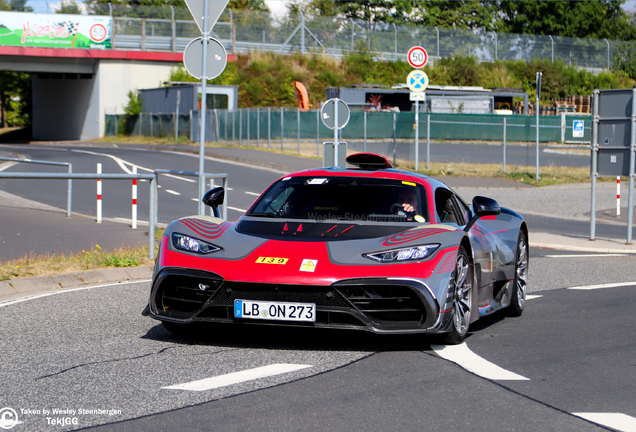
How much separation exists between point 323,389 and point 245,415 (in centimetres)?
70

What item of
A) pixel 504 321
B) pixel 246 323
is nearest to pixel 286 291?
pixel 246 323

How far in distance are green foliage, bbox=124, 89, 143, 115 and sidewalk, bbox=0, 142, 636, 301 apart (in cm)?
1069

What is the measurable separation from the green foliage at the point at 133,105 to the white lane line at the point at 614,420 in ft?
168

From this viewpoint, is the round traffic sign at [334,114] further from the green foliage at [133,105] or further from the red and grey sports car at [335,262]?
the green foliage at [133,105]

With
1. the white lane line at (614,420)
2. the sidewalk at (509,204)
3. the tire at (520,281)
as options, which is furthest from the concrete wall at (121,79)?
the white lane line at (614,420)

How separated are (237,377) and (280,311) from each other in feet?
2.30

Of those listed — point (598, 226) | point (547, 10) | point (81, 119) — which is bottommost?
point (598, 226)

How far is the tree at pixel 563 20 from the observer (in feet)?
290

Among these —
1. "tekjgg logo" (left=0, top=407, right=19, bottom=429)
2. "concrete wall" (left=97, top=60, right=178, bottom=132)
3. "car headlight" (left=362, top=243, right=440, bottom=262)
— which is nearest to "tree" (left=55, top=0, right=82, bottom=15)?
"concrete wall" (left=97, top=60, right=178, bottom=132)

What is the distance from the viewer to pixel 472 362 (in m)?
5.74

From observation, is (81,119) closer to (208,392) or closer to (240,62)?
(240,62)

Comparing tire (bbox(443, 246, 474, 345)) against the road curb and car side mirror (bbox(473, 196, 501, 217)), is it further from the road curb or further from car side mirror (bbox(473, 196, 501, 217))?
the road curb

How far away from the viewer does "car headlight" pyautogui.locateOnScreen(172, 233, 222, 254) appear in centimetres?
615

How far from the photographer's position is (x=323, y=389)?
491 cm
